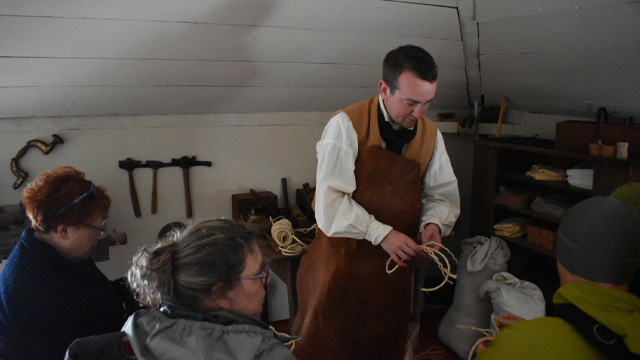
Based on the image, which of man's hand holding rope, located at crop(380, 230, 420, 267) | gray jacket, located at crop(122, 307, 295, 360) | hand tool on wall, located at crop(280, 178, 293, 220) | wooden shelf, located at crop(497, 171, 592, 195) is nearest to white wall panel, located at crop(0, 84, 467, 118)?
hand tool on wall, located at crop(280, 178, 293, 220)

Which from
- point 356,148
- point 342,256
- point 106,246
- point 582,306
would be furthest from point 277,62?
point 582,306

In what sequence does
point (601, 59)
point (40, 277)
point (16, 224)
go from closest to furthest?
point (40, 277), point (601, 59), point (16, 224)

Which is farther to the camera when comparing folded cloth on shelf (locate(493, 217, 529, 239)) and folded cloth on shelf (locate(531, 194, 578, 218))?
folded cloth on shelf (locate(493, 217, 529, 239))

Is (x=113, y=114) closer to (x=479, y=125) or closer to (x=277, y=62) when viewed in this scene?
(x=277, y=62)

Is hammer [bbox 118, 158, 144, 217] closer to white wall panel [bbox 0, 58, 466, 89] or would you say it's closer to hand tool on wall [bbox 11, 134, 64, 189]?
hand tool on wall [bbox 11, 134, 64, 189]

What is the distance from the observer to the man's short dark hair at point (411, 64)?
1565 millimetres

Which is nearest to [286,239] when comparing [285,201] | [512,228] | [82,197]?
[285,201]

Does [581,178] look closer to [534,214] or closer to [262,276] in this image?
[534,214]

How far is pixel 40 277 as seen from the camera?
1.42 m

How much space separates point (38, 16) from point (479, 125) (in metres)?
2.86

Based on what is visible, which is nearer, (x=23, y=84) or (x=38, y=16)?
(x=38, y=16)

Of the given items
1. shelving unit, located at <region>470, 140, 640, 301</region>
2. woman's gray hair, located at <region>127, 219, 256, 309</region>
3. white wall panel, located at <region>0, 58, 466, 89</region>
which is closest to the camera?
woman's gray hair, located at <region>127, 219, 256, 309</region>

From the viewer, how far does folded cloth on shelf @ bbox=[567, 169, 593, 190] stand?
2.51m

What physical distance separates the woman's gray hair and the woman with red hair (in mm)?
517
